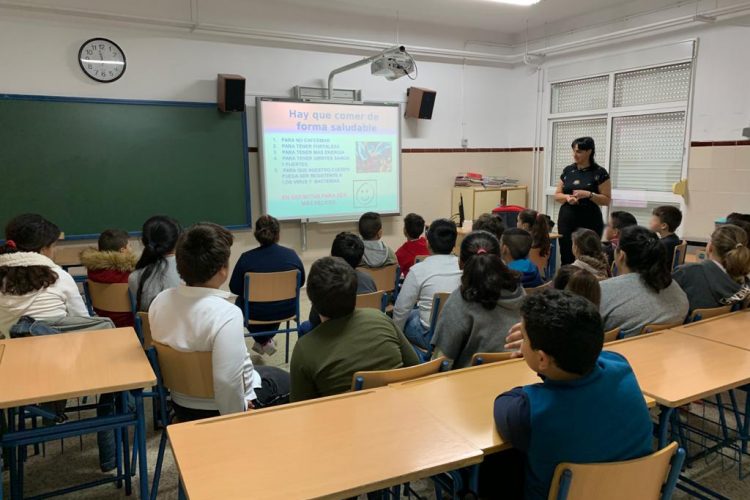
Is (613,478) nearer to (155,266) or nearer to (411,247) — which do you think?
(155,266)

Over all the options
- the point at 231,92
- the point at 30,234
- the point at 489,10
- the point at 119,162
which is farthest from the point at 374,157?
the point at 30,234

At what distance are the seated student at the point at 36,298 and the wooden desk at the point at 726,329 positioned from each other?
271cm

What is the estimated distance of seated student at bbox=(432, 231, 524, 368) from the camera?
7.12 ft

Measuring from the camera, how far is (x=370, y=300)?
312cm

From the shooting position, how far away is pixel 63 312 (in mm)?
2500

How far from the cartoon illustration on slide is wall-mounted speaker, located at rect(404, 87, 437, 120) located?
20.2 inches

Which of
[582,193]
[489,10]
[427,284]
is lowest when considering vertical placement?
[427,284]

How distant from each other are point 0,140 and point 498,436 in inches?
199

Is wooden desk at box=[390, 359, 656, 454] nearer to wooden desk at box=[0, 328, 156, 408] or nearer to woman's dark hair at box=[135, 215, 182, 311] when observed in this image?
wooden desk at box=[0, 328, 156, 408]

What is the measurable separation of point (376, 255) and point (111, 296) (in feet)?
5.73

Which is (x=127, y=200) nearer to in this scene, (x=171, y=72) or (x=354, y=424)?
(x=171, y=72)

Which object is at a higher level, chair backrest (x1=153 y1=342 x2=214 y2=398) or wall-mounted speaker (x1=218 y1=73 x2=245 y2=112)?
wall-mounted speaker (x1=218 y1=73 x2=245 y2=112)

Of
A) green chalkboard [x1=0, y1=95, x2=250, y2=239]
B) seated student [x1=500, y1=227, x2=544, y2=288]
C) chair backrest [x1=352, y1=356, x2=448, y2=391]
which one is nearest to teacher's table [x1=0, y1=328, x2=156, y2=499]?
chair backrest [x1=352, y1=356, x2=448, y2=391]

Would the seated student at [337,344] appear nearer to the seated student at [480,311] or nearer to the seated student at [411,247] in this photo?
the seated student at [480,311]
